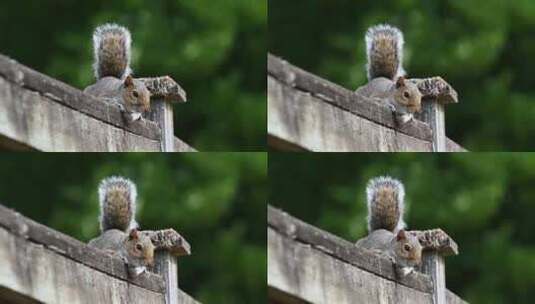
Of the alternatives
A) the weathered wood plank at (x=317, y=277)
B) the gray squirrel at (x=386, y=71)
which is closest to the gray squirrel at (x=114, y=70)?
the gray squirrel at (x=386, y=71)

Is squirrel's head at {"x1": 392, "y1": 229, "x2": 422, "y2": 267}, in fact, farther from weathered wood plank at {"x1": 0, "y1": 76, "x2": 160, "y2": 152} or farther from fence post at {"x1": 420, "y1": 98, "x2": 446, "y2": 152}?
weathered wood plank at {"x1": 0, "y1": 76, "x2": 160, "y2": 152}

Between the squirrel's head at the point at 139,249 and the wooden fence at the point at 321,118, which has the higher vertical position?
the wooden fence at the point at 321,118

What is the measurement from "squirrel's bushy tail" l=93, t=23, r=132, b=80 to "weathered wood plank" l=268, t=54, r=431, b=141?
67.5 inches

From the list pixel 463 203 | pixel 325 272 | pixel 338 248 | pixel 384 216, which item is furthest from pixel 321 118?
pixel 463 203

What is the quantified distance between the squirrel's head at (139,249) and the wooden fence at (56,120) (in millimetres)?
369

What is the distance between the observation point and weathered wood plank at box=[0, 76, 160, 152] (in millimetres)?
8516

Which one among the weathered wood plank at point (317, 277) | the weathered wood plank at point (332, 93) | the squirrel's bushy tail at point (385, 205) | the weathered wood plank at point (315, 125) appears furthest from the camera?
the squirrel's bushy tail at point (385, 205)

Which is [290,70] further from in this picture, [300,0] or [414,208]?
[414,208]

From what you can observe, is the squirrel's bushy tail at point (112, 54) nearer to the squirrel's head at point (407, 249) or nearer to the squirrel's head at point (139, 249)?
the squirrel's head at point (139, 249)

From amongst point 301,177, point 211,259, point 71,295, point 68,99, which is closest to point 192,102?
point 211,259

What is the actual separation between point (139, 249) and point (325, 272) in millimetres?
1659

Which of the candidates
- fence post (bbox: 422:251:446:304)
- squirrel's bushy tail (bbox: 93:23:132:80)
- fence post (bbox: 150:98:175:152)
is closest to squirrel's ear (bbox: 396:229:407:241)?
fence post (bbox: 422:251:446:304)

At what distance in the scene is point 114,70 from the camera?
10.9m

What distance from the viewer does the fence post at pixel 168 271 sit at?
9.76 m
